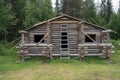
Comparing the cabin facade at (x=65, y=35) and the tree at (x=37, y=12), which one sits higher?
the tree at (x=37, y=12)

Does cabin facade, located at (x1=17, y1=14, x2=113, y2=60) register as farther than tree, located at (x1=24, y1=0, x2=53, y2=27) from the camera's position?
No

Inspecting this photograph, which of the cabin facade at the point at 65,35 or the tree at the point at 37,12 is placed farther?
the tree at the point at 37,12

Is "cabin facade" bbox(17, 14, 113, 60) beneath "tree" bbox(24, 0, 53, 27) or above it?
beneath

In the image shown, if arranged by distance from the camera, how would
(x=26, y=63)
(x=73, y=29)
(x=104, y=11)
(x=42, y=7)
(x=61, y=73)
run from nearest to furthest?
(x=61, y=73) → (x=26, y=63) → (x=73, y=29) → (x=42, y=7) → (x=104, y=11)

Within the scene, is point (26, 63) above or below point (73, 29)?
below

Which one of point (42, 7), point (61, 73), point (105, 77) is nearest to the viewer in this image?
point (105, 77)

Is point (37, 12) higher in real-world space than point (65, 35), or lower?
higher

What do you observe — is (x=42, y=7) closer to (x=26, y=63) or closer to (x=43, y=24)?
(x=43, y=24)

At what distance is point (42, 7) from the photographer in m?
46.4

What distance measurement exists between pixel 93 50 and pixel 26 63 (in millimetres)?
8614

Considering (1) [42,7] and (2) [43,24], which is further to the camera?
(1) [42,7]

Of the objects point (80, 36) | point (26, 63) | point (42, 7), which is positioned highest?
point (42, 7)

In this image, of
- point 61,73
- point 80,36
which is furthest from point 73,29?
point 61,73

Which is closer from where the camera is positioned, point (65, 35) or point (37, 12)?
point (65, 35)
